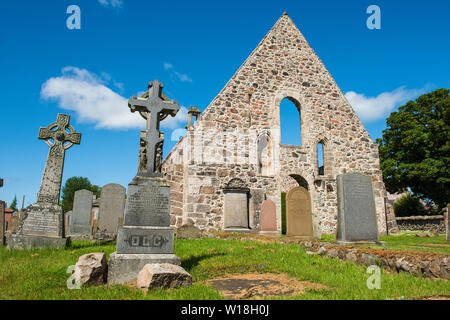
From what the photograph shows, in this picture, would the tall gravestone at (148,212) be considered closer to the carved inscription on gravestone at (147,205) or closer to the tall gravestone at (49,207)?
the carved inscription on gravestone at (147,205)

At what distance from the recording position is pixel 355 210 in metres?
7.93

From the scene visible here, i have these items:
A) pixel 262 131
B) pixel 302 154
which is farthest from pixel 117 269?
pixel 302 154

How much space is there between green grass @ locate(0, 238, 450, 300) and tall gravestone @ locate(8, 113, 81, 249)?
1.66 feet

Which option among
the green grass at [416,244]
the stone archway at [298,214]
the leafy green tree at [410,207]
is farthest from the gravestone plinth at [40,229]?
the leafy green tree at [410,207]

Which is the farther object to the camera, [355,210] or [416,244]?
[416,244]

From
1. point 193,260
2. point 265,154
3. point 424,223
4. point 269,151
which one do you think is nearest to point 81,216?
point 265,154

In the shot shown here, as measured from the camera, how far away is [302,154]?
1470 centimetres

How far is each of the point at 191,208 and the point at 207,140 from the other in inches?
116

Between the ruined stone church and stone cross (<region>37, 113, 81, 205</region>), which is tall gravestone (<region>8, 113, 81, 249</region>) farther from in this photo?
the ruined stone church

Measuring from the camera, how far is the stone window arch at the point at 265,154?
13938 millimetres

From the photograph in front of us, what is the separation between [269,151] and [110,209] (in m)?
7.39

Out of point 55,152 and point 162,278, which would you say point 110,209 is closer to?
point 55,152

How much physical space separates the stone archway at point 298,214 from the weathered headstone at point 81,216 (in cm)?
804
